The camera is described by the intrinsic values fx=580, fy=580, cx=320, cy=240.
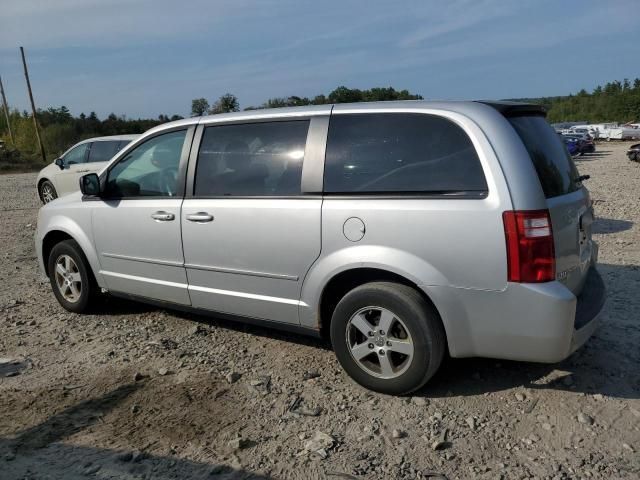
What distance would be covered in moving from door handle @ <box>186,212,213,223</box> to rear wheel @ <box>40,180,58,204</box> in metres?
10.7

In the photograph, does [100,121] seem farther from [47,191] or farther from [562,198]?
[562,198]

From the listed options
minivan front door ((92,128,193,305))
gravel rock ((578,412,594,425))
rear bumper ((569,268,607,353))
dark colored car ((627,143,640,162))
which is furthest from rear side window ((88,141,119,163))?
dark colored car ((627,143,640,162))

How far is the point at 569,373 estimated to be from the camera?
3.90 metres

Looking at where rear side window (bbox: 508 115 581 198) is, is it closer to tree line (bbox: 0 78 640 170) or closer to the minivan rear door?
the minivan rear door

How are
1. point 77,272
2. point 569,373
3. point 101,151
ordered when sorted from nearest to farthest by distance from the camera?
point 569,373
point 77,272
point 101,151

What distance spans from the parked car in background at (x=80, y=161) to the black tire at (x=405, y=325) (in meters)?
10.1

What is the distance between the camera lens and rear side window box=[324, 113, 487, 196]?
3371 millimetres

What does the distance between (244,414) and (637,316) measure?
11.1 feet

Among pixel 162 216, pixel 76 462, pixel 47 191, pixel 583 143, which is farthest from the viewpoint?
pixel 583 143

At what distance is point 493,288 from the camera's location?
322 centimetres

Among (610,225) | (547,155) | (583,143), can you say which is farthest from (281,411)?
(583,143)

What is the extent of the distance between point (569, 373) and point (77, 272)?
428 cm

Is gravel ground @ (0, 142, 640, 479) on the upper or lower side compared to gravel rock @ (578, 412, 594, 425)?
upper

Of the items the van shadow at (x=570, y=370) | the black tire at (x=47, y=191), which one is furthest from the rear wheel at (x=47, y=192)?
the van shadow at (x=570, y=370)
